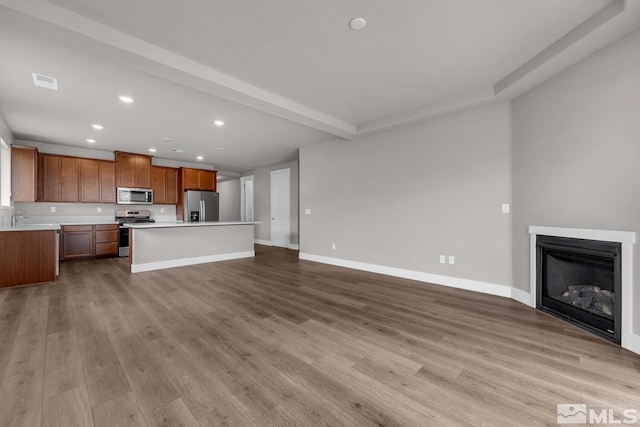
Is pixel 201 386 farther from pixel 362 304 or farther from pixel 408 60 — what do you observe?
pixel 408 60

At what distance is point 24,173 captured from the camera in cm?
515

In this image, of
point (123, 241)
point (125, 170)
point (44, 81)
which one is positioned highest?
point (44, 81)

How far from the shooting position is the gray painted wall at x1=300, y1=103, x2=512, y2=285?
3.47m

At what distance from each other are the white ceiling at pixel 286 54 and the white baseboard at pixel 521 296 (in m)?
2.38

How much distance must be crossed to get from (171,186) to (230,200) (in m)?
2.82

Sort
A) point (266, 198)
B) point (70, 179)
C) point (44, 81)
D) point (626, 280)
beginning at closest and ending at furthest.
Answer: point (626, 280), point (44, 81), point (70, 179), point (266, 198)

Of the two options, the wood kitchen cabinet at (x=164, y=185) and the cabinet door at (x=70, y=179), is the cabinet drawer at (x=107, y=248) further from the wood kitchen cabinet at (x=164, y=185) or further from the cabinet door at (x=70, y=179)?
the wood kitchen cabinet at (x=164, y=185)

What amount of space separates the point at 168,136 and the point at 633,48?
637 centimetres

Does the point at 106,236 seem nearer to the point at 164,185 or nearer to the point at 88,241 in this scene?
the point at 88,241

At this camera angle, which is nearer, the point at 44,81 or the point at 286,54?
the point at 286,54

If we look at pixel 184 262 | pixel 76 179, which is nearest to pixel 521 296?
pixel 184 262

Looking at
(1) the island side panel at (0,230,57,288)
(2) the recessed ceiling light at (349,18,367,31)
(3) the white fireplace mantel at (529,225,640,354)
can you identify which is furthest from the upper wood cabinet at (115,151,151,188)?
(3) the white fireplace mantel at (529,225,640,354)

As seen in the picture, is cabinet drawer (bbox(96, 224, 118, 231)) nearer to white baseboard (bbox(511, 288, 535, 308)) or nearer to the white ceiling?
the white ceiling

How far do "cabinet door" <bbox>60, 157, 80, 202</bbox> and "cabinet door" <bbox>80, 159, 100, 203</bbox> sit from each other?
0.22 ft
